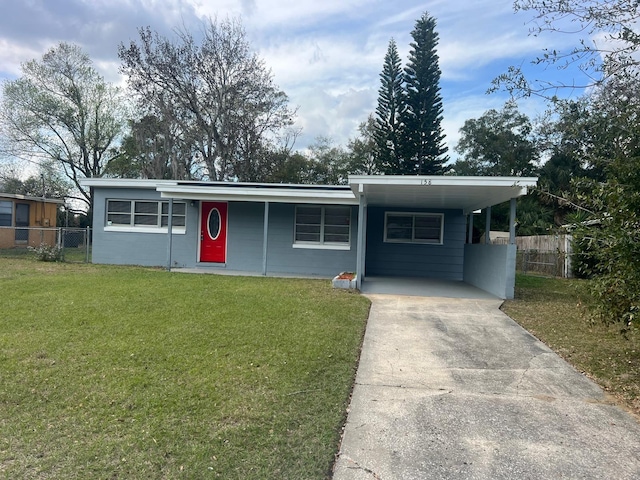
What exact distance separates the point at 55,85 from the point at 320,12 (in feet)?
80.6

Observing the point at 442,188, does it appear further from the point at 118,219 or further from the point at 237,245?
the point at 118,219

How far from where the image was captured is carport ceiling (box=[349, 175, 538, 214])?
8.07m

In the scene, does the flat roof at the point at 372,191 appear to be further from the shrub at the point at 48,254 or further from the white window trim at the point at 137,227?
the shrub at the point at 48,254

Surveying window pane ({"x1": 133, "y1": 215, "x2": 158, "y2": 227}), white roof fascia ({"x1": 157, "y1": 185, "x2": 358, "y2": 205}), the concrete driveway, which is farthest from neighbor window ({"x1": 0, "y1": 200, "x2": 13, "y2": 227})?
the concrete driveway

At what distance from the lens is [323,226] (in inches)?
512

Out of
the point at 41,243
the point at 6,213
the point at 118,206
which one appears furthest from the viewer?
the point at 6,213

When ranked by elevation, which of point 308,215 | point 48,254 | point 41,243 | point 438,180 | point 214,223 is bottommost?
point 48,254

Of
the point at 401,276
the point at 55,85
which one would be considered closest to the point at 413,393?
the point at 401,276

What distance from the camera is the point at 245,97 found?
26.9 meters

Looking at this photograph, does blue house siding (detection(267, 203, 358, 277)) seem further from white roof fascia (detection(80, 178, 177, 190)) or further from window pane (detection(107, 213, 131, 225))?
window pane (detection(107, 213, 131, 225))

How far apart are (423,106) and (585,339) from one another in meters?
22.6

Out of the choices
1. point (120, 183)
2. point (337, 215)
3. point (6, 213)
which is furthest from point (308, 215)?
point (6, 213)

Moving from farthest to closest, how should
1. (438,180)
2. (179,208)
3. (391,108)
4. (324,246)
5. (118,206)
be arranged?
(391,108), (118,206), (179,208), (324,246), (438,180)

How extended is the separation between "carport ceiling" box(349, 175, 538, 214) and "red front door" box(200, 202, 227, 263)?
15.7 ft
